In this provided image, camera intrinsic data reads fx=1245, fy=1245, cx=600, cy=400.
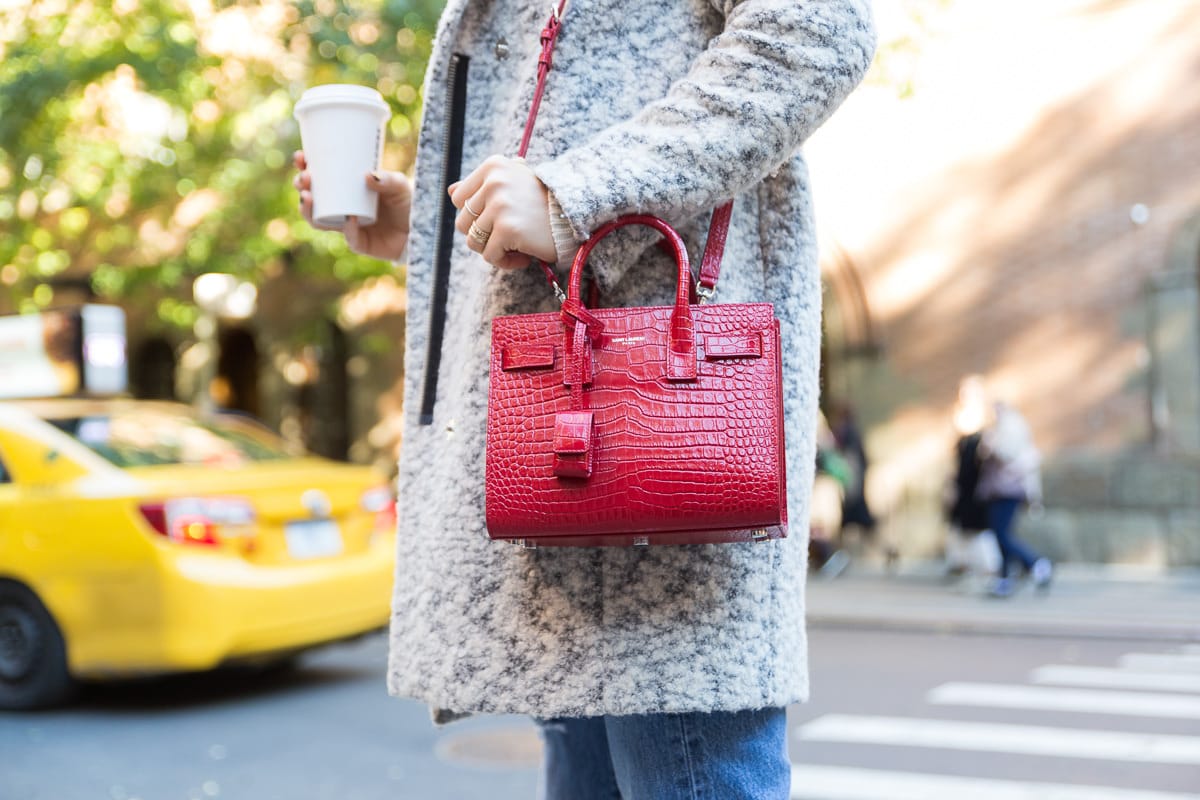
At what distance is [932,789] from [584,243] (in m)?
4.21

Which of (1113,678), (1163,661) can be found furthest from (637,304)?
(1163,661)

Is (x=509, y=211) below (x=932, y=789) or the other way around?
the other way around

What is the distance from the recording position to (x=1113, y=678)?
24.5ft

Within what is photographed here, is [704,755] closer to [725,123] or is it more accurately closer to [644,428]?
[644,428]

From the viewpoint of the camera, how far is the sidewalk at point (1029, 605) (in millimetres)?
9312

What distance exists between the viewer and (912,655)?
27.7 feet

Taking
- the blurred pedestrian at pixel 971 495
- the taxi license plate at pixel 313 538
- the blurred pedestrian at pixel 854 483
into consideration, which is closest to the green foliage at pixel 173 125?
the taxi license plate at pixel 313 538

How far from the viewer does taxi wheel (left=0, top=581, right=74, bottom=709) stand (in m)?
6.56

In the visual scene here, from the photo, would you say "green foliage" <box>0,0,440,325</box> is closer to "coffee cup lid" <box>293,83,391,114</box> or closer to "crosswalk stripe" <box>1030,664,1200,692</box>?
"crosswalk stripe" <box>1030,664,1200,692</box>

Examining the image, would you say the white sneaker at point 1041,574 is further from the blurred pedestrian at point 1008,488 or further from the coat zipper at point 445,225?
the coat zipper at point 445,225

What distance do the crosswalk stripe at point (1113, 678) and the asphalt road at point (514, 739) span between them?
16mm

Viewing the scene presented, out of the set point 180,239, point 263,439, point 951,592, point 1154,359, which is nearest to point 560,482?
point 263,439

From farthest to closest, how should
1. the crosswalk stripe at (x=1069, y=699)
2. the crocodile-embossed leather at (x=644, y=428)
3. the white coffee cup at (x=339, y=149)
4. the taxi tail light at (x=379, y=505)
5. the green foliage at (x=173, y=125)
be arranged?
the green foliage at (x=173, y=125) → the taxi tail light at (x=379, y=505) → the crosswalk stripe at (x=1069, y=699) → the white coffee cup at (x=339, y=149) → the crocodile-embossed leather at (x=644, y=428)

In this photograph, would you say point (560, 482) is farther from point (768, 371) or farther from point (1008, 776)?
point (1008, 776)
